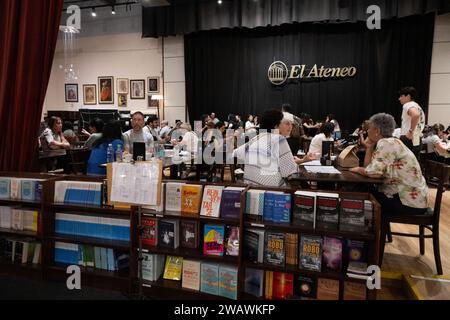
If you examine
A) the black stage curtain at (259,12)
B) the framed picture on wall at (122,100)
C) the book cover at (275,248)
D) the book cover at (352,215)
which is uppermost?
the black stage curtain at (259,12)

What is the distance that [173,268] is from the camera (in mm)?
2668

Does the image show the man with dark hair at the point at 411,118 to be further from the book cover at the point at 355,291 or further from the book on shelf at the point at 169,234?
the book on shelf at the point at 169,234

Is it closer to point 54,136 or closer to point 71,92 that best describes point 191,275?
point 54,136

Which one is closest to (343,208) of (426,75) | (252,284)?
(252,284)

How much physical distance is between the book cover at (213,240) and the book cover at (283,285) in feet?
1.45

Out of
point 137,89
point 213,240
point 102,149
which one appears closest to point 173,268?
point 213,240

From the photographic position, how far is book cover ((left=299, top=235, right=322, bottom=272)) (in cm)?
230

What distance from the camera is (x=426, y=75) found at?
9.08 metres

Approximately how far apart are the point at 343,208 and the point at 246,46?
9.16 metres

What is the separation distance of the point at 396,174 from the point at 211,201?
1.57m

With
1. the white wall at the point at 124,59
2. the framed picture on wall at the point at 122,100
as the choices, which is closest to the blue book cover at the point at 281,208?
the white wall at the point at 124,59

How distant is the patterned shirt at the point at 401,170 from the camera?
277 cm

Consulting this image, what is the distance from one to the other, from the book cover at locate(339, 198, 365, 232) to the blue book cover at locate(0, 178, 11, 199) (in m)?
2.88
